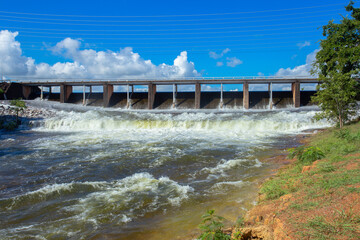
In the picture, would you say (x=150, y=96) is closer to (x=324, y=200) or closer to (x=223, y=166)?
(x=223, y=166)

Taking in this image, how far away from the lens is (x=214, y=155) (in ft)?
36.6

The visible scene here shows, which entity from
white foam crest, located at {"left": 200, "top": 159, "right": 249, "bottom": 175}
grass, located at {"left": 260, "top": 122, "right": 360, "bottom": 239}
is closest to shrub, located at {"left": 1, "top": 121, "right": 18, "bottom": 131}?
white foam crest, located at {"left": 200, "top": 159, "right": 249, "bottom": 175}

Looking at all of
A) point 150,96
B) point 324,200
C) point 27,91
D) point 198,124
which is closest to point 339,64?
point 198,124

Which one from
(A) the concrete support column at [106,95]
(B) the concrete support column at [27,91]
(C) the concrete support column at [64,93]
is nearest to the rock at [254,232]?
(A) the concrete support column at [106,95]

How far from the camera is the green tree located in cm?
1349

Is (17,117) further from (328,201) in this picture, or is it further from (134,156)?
(328,201)

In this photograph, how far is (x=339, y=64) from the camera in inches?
626

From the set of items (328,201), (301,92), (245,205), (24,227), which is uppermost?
(301,92)

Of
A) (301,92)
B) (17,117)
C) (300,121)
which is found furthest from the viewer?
(301,92)

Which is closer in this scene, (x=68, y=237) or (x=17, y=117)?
(x=68, y=237)

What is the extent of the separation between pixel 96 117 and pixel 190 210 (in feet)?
77.9

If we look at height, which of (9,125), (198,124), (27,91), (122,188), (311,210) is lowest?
(122,188)

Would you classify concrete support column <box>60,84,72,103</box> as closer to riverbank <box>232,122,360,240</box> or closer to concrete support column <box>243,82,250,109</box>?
concrete support column <box>243,82,250,109</box>

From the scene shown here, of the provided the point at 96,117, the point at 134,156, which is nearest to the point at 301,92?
the point at 96,117
